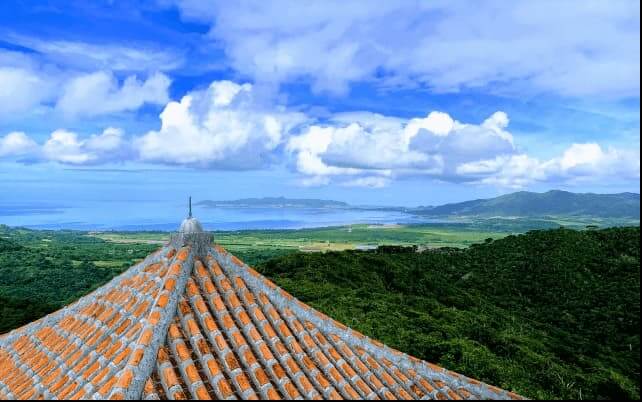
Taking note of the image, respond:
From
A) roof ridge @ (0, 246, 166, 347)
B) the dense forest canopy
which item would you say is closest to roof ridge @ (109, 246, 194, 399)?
roof ridge @ (0, 246, 166, 347)

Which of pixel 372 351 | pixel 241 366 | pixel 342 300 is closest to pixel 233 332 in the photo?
A: pixel 241 366

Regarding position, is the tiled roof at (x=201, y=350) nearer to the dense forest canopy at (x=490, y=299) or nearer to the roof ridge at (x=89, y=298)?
the roof ridge at (x=89, y=298)

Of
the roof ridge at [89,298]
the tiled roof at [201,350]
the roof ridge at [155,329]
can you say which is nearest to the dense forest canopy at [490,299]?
the tiled roof at [201,350]

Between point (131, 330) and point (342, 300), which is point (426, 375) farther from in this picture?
point (342, 300)

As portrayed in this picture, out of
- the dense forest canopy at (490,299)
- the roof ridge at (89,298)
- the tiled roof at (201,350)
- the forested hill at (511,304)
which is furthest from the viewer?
the dense forest canopy at (490,299)

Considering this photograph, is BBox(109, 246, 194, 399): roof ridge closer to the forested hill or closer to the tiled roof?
the tiled roof
